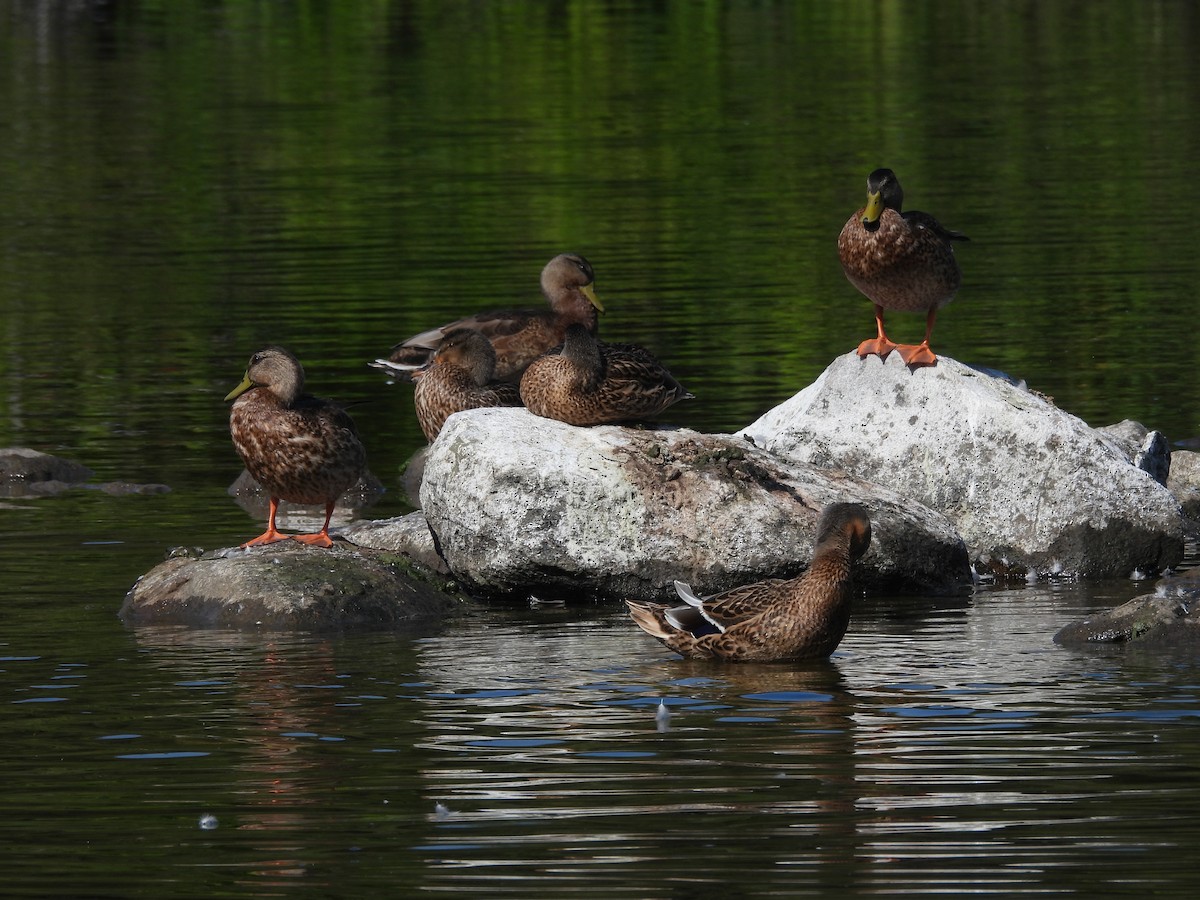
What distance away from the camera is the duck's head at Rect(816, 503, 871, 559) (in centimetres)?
1262

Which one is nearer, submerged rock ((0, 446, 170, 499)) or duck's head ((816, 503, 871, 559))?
duck's head ((816, 503, 871, 559))

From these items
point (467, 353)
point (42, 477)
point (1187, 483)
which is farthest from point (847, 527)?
point (42, 477)

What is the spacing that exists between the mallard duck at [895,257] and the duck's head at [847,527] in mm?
2922

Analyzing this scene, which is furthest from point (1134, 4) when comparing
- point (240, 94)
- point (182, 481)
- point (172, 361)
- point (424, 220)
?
point (182, 481)

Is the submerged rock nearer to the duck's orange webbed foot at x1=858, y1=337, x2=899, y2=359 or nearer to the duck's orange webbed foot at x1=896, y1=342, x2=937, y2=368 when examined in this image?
the duck's orange webbed foot at x1=858, y1=337, x2=899, y2=359

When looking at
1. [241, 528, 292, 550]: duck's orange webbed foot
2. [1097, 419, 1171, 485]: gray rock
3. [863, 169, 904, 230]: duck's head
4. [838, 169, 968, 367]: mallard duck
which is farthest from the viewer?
[1097, 419, 1171, 485]: gray rock

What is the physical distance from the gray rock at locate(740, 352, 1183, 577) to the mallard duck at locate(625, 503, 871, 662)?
2.82 metres

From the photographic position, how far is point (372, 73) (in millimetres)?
62344

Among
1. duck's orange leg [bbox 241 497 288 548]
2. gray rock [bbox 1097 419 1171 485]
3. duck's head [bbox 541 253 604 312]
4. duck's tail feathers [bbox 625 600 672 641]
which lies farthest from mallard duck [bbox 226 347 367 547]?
gray rock [bbox 1097 419 1171 485]

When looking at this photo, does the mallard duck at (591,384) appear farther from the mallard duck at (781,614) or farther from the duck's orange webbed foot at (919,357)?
the mallard duck at (781,614)

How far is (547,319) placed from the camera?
19.7 meters

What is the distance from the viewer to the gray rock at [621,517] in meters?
14.4

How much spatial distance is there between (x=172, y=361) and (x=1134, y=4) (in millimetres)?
62749

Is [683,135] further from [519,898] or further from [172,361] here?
[519,898]
